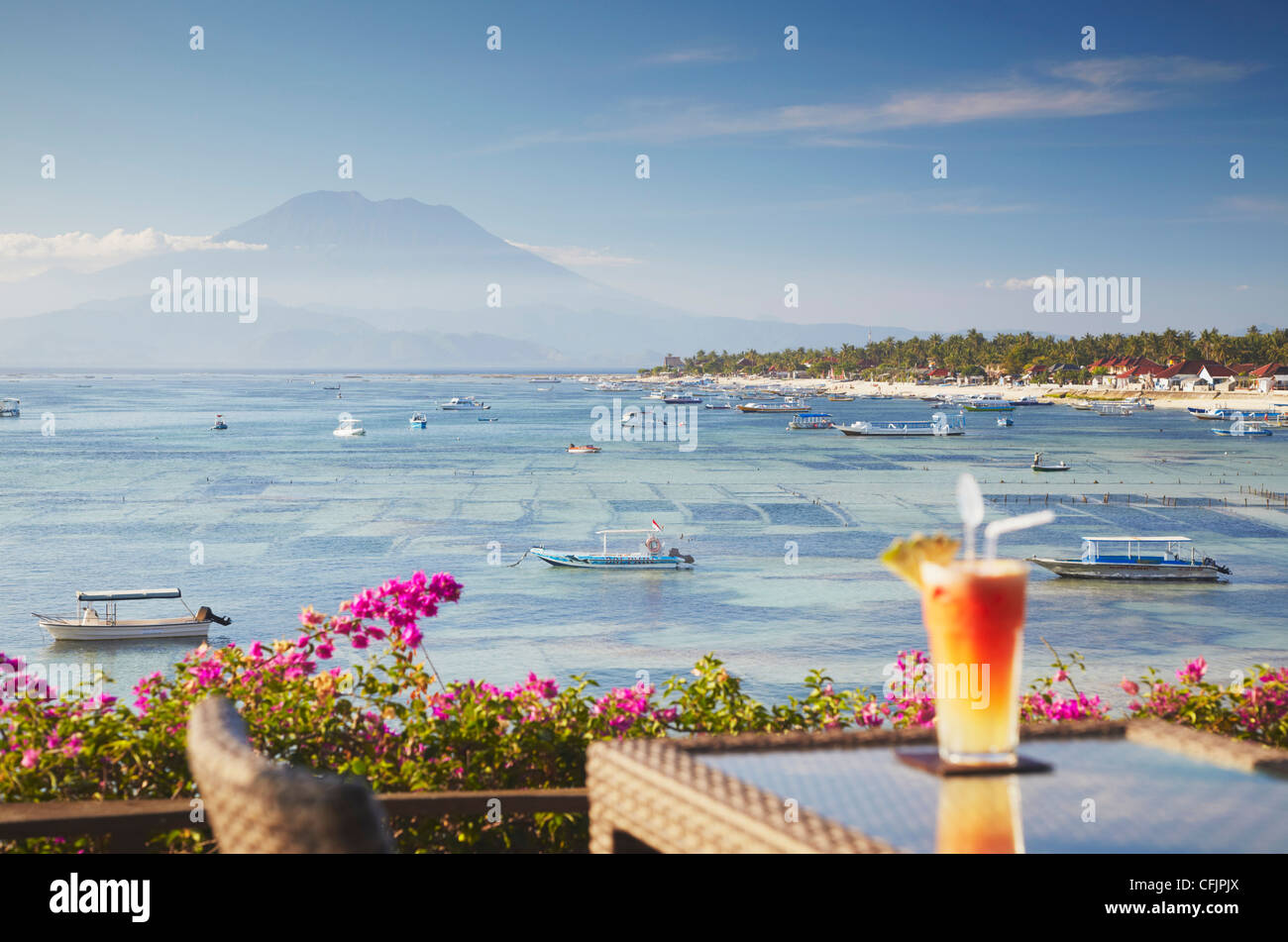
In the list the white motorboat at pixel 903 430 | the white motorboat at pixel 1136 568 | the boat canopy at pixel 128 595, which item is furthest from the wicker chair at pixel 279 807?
the white motorboat at pixel 903 430

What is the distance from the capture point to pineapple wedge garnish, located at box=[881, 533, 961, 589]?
2.51 m

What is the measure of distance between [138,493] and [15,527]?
12.4 meters

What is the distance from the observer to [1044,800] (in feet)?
8.08

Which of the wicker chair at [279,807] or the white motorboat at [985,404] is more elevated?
the white motorboat at [985,404]

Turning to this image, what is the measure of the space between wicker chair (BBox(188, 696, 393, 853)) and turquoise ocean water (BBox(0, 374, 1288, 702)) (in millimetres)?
21230

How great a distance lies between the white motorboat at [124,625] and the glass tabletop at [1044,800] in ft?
90.7

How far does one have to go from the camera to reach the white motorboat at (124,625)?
27578mm

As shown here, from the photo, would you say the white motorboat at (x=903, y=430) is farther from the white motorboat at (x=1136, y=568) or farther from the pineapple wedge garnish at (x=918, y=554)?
the pineapple wedge garnish at (x=918, y=554)

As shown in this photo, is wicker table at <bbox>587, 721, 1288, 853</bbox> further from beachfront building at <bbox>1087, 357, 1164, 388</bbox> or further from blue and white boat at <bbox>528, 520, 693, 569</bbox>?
beachfront building at <bbox>1087, 357, 1164, 388</bbox>

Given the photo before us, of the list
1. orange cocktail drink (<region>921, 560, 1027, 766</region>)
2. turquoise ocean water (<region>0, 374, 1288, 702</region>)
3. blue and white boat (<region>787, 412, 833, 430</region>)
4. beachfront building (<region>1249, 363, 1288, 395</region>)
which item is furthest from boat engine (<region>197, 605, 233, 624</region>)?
beachfront building (<region>1249, 363, 1288, 395</region>)

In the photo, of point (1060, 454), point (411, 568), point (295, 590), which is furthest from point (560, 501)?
point (1060, 454)

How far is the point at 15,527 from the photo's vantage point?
45781mm

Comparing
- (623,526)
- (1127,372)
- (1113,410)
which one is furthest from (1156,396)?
(623,526)
